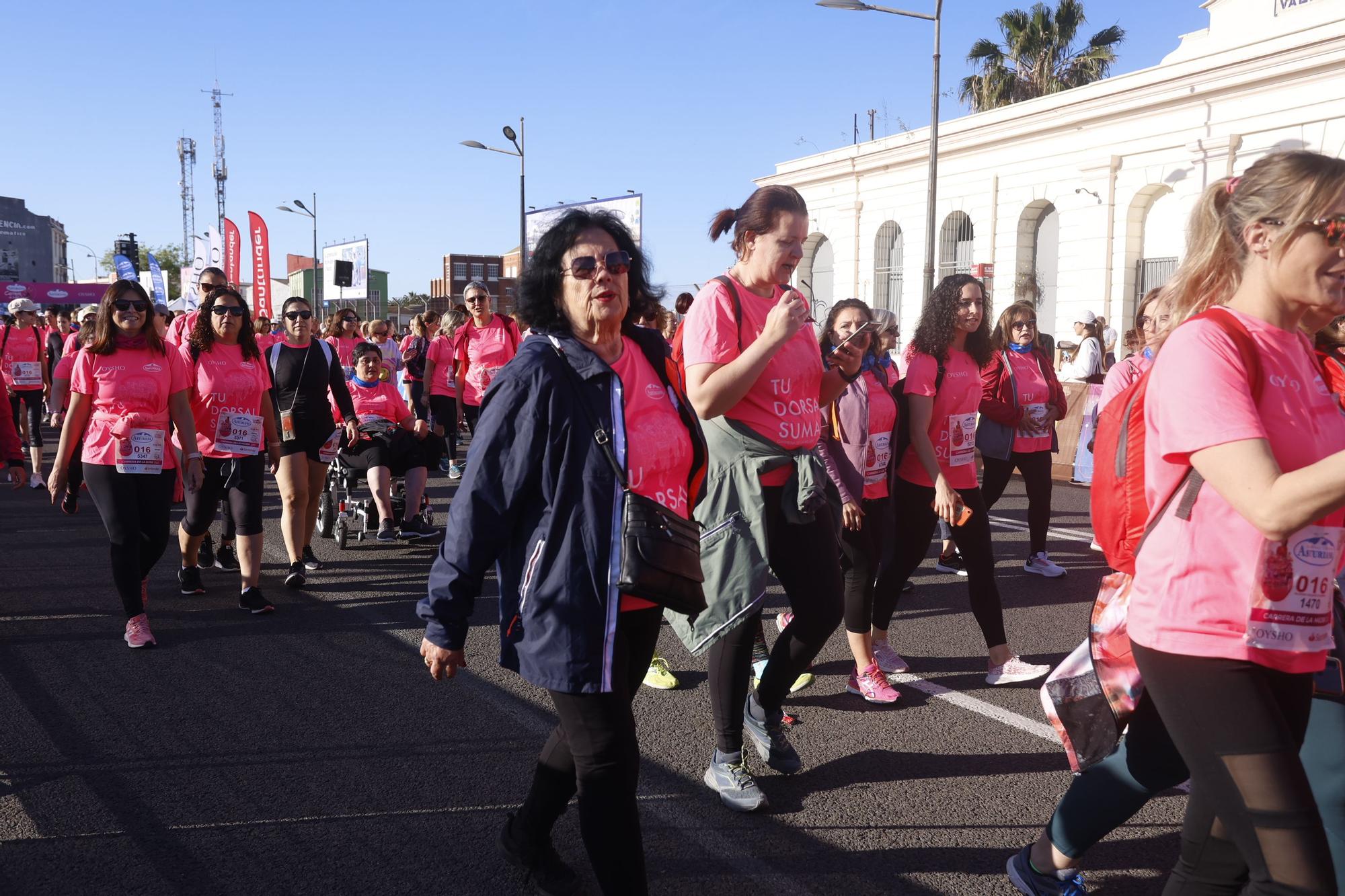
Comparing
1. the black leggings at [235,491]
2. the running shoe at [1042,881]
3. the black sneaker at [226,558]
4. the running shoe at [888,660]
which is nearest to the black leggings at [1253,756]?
the running shoe at [1042,881]

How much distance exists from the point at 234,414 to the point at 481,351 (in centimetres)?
433

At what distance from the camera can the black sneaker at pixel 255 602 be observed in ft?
20.6

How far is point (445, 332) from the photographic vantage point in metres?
11.4

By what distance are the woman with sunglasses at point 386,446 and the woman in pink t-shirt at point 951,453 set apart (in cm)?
464

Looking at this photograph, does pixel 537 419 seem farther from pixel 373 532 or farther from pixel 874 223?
pixel 874 223

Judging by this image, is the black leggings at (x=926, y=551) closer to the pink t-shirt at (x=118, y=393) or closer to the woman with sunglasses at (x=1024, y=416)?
the woman with sunglasses at (x=1024, y=416)

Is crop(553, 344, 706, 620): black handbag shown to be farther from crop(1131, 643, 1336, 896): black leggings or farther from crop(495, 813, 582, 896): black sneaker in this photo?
crop(1131, 643, 1336, 896): black leggings

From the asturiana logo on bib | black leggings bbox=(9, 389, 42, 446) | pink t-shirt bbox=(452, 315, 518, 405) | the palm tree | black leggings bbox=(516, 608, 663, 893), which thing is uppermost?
the palm tree

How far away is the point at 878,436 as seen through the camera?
517 cm

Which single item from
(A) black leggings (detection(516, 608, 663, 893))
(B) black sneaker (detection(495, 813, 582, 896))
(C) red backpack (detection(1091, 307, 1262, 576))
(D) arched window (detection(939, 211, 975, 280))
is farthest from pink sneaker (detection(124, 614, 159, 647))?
(D) arched window (detection(939, 211, 975, 280))

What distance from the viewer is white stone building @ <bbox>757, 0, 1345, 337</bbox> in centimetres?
1928

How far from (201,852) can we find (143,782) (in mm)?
693

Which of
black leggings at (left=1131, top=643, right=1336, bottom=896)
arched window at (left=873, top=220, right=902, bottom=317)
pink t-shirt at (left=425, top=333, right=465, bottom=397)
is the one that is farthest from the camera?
arched window at (left=873, top=220, right=902, bottom=317)

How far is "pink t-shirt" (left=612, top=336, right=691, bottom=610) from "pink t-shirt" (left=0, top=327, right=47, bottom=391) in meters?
12.7
